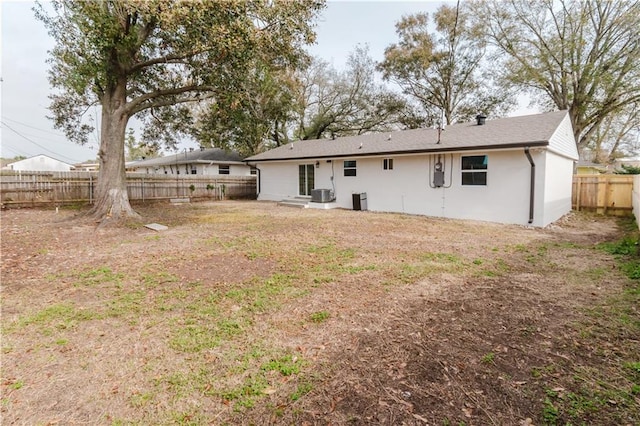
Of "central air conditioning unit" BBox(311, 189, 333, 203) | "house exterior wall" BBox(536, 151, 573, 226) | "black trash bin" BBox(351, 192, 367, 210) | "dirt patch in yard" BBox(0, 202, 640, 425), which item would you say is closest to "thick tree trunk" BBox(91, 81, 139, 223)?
"dirt patch in yard" BBox(0, 202, 640, 425)

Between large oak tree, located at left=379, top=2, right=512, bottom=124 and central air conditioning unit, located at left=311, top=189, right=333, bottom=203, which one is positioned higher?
large oak tree, located at left=379, top=2, right=512, bottom=124

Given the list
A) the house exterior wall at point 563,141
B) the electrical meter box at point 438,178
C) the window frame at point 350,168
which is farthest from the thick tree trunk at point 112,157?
the house exterior wall at point 563,141

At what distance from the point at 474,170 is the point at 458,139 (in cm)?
142

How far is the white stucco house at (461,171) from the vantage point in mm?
9742

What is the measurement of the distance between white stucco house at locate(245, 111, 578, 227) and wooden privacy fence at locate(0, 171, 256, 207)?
629cm

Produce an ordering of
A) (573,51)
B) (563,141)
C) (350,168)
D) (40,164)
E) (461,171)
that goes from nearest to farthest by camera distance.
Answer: (461,171), (563,141), (350,168), (573,51), (40,164)

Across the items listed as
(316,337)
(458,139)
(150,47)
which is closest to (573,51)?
(458,139)

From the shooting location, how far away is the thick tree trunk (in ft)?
32.8

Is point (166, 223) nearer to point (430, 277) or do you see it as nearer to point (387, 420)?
point (430, 277)

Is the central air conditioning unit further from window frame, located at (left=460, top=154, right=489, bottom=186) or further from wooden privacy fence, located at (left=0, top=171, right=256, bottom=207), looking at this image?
wooden privacy fence, located at (left=0, top=171, right=256, bottom=207)

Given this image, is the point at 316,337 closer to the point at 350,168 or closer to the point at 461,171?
the point at 461,171

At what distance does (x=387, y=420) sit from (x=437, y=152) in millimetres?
10474

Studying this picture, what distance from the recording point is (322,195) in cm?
1488

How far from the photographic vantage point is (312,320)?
11.8 ft
